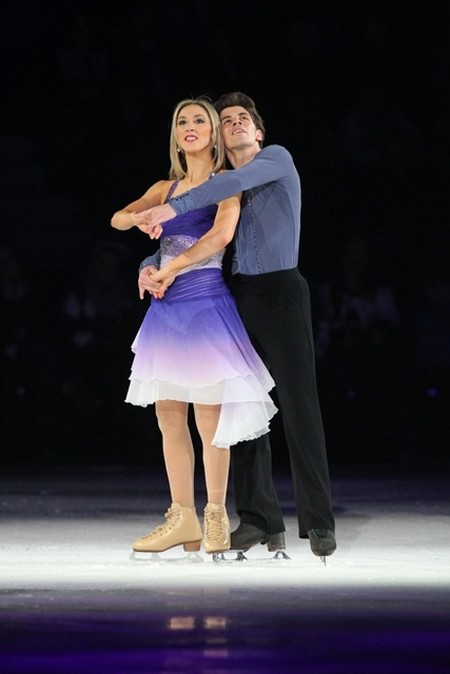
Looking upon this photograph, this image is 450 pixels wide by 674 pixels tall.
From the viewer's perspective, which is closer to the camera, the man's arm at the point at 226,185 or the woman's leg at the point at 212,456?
the man's arm at the point at 226,185

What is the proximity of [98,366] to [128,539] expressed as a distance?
4.24 meters

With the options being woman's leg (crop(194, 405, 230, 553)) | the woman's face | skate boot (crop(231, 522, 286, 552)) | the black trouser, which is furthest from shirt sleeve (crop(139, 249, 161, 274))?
skate boot (crop(231, 522, 286, 552))

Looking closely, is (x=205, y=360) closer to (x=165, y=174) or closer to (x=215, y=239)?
(x=215, y=239)

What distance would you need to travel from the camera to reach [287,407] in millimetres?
4762

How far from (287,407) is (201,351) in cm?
36

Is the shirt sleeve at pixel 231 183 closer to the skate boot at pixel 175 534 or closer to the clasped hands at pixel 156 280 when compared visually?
the clasped hands at pixel 156 280

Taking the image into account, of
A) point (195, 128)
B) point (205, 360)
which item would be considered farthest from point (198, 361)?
point (195, 128)

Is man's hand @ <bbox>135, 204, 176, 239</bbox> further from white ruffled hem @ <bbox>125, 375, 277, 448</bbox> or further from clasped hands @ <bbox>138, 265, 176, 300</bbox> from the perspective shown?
white ruffled hem @ <bbox>125, 375, 277, 448</bbox>

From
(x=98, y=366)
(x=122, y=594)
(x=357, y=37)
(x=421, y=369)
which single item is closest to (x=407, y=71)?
(x=357, y=37)

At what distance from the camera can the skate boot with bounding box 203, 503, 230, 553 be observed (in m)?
4.84

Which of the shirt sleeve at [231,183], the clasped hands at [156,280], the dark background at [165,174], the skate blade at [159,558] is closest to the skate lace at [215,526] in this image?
the skate blade at [159,558]

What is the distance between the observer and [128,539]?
17.9 feet

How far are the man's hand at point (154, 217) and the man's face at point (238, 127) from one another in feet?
1.14

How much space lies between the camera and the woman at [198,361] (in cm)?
488
